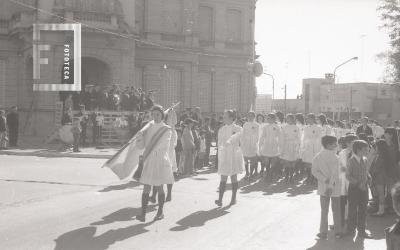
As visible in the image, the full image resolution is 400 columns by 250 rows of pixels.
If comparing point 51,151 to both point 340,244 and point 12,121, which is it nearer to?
point 12,121

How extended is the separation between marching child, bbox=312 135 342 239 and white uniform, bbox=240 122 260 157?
25.0ft

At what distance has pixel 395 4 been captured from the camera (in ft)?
144

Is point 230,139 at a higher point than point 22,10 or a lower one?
lower

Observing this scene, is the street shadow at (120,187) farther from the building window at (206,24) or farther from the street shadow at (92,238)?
the building window at (206,24)

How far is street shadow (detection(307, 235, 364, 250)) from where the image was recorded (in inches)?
305

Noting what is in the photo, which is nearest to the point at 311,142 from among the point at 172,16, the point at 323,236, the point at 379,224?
the point at 379,224

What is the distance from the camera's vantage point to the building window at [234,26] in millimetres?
41656

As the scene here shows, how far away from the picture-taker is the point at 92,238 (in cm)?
791

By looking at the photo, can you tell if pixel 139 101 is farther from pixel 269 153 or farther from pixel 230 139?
pixel 230 139

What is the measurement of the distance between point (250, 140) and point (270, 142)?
2.11ft

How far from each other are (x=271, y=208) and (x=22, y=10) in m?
26.6

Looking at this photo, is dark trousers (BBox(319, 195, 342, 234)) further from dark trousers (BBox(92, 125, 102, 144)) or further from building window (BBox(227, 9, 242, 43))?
building window (BBox(227, 9, 242, 43))

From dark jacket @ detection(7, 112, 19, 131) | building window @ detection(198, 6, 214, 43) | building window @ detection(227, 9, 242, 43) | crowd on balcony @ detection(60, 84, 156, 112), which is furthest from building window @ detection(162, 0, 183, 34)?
dark jacket @ detection(7, 112, 19, 131)

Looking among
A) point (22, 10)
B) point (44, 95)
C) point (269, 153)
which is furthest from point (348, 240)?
point (22, 10)
